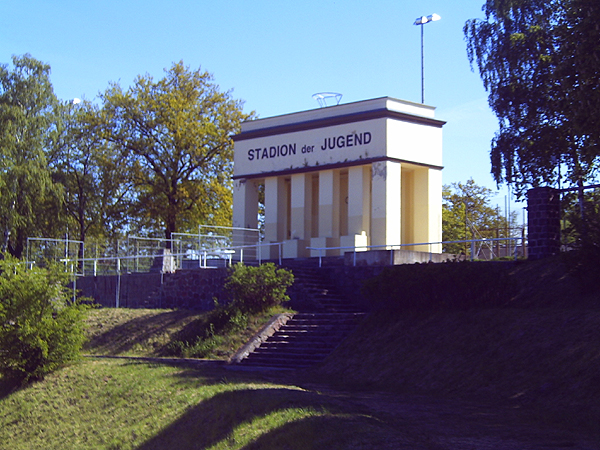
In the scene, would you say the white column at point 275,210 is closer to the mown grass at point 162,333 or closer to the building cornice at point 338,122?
the building cornice at point 338,122

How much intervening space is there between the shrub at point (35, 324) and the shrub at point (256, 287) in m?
4.78

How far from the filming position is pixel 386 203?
2784 centimetres

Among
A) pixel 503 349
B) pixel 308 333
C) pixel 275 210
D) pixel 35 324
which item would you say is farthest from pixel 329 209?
pixel 503 349

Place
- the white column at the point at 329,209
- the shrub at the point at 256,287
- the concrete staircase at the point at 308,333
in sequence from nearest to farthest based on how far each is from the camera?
the concrete staircase at the point at 308,333 < the shrub at the point at 256,287 < the white column at the point at 329,209

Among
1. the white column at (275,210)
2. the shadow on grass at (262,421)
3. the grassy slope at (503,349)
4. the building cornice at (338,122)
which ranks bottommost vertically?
the shadow on grass at (262,421)

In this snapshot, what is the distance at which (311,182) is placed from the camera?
3148 cm

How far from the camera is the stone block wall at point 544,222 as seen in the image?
19.1m

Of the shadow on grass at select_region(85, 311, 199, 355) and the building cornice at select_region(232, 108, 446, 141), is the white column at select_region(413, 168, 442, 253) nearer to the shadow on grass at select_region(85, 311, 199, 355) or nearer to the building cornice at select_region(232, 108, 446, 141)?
the building cornice at select_region(232, 108, 446, 141)

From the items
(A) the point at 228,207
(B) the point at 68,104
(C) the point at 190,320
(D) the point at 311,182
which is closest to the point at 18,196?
(B) the point at 68,104

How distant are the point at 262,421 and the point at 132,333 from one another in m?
12.8

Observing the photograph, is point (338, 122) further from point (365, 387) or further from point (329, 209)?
point (365, 387)

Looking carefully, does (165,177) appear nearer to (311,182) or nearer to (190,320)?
(311,182)

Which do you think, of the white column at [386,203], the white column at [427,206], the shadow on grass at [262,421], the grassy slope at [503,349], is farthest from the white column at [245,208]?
the shadow on grass at [262,421]

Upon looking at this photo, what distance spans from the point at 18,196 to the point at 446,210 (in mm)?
26700
